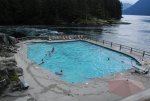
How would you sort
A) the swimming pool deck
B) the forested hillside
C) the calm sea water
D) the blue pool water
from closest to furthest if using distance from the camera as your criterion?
1. the swimming pool deck
2. the blue pool water
3. the calm sea water
4. the forested hillside

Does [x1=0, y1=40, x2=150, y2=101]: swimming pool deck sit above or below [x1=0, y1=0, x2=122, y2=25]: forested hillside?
below

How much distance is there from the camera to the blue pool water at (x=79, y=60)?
24297 mm

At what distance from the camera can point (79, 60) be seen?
29.7 m

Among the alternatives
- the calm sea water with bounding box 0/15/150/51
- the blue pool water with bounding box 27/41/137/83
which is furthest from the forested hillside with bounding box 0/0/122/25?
the blue pool water with bounding box 27/41/137/83

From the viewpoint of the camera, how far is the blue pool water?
2430 cm

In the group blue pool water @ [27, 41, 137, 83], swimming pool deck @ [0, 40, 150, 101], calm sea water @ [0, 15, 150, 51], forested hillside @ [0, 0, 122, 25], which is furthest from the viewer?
forested hillside @ [0, 0, 122, 25]

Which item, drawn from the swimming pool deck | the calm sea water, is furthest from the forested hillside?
the swimming pool deck

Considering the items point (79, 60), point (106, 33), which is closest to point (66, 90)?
point (79, 60)

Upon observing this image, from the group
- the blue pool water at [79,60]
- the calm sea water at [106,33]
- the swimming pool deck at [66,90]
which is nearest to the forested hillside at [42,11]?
the calm sea water at [106,33]

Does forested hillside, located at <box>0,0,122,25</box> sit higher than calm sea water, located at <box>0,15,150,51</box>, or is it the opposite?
forested hillside, located at <box>0,0,122,25</box>

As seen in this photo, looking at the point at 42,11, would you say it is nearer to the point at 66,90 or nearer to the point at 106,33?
the point at 106,33

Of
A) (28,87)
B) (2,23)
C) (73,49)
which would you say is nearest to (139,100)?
(28,87)

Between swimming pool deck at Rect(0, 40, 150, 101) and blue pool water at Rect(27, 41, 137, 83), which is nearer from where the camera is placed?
swimming pool deck at Rect(0, 40, 150, 101)

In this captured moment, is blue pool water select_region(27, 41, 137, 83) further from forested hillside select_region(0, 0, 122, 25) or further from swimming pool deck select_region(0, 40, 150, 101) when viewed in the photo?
forested hillside select_region(0, 0, 122, 25)
